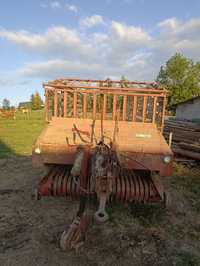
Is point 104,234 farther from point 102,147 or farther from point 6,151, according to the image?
point 6,151

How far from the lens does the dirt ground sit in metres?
2.55

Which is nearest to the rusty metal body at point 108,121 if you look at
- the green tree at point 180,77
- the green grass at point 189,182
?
the green grass at point 189,182

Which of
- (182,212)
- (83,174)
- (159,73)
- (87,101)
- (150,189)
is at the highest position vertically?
(159,73)

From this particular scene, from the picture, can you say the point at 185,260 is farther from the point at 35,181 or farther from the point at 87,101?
the point at 35,181

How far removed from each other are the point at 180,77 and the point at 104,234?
5027 centimetres

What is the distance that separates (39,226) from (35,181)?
6.39 feet

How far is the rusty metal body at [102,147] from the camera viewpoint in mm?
2627

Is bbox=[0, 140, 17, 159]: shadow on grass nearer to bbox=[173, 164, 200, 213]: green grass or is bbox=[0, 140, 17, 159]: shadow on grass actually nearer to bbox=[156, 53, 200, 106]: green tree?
bbox=[173, 164, 200, 213]: green grass

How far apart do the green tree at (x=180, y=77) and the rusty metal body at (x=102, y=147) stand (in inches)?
1744

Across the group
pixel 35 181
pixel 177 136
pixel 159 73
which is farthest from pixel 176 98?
pixel 35 181

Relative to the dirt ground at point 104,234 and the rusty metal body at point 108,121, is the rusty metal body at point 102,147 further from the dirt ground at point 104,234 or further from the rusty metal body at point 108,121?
the dirt ground at point 104,234

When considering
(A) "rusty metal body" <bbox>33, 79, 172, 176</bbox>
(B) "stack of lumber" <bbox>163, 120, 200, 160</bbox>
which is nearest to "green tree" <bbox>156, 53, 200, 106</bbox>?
(B) "stack of lumber" <bbox>163, 120, 200, 160</bbox>

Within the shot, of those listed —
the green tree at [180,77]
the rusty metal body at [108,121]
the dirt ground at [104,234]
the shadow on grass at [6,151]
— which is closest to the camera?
the dirt ground at [104,234]

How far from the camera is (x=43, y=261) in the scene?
8.08 ft
